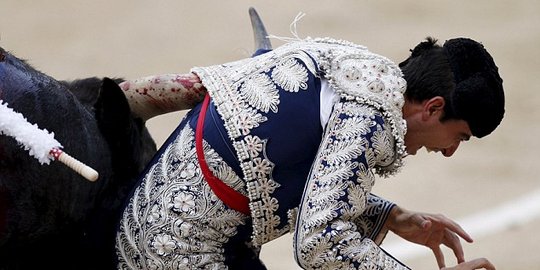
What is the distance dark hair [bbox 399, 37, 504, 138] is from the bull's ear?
0.74 m

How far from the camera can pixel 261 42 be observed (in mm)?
4000

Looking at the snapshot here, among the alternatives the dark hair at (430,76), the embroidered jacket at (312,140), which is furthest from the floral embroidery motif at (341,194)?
the dark hair at (430,76)

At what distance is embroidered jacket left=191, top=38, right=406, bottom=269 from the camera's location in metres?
3.29

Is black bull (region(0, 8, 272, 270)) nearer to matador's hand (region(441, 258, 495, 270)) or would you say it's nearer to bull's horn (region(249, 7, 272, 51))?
bull's horn (region(249, 7, 272, 51))

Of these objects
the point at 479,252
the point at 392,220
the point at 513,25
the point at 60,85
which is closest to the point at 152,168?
the point at 60,85

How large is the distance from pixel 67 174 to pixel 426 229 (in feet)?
3.85

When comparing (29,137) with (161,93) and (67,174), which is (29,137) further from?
(161,93)

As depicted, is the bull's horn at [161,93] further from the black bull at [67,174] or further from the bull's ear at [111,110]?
the bull's ear at [111,110]

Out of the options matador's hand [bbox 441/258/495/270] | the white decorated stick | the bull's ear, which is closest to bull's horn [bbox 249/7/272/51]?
the bull's ear

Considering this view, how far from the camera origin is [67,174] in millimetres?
3176

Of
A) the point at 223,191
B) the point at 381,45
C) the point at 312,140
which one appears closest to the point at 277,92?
the point at 312,140

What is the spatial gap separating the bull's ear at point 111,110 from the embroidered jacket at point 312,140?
236 mm

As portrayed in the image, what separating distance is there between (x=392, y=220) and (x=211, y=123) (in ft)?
2.27

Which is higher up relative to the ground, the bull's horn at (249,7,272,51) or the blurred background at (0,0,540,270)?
the blurred background at (0,0,540,270)
